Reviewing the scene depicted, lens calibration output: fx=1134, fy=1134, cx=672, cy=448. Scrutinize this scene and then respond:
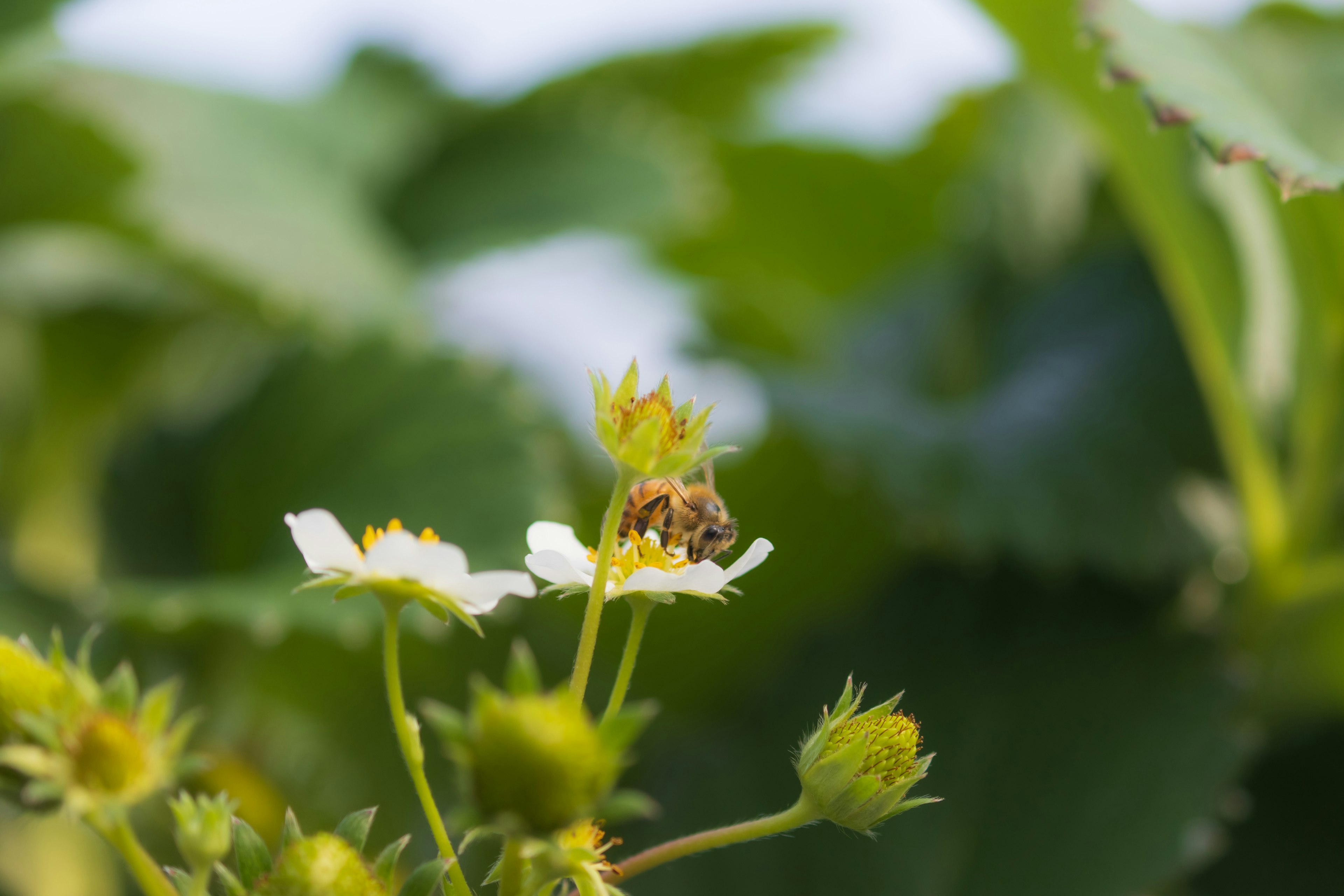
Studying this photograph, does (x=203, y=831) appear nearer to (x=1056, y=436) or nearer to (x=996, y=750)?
(x=996, y=750)

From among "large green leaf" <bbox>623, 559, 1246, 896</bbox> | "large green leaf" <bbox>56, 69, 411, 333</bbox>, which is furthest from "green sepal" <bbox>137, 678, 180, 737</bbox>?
"large green leaf" <bbox>56, 69, 411, 333</bbox>

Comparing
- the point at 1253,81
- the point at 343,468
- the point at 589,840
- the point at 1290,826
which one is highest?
the point at 1253,81

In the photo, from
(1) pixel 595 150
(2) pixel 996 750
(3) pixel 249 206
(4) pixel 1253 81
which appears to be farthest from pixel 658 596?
(1) pixel 595 150

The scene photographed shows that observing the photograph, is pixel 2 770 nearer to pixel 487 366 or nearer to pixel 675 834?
pixel 675 834

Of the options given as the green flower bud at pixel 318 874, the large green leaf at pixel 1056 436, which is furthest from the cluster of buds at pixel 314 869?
the large green leaf at pixel 1056 436

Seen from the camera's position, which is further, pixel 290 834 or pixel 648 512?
pixel 648 512

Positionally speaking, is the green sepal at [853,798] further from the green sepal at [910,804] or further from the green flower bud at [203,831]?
the green flower bud at [203,831]

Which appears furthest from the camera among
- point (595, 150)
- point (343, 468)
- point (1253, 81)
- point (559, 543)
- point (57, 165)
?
point (595, 150)
